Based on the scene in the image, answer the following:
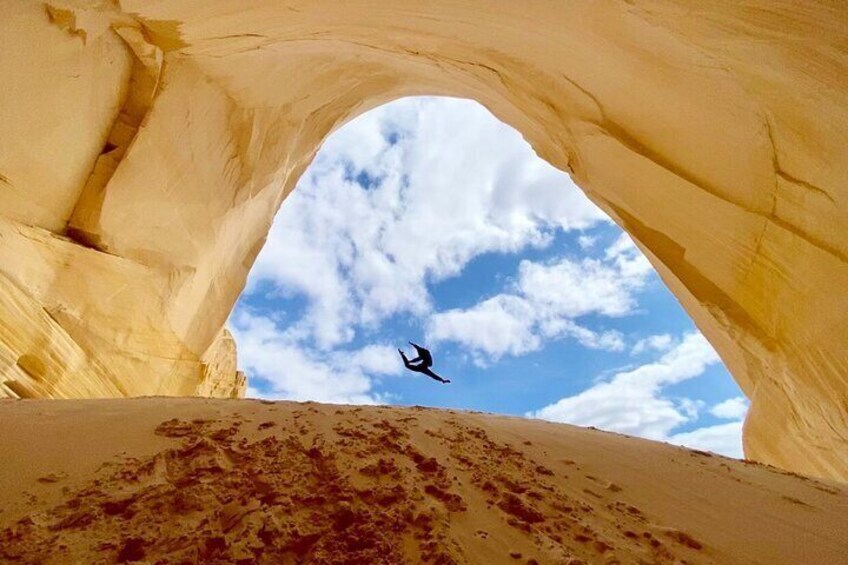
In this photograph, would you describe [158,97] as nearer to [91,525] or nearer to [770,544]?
[91,525]

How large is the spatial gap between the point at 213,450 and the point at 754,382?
670 centimetres

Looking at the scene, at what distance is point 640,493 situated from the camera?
323 centimetres

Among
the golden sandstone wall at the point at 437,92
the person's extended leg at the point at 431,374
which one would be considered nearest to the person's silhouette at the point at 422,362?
the person's extended leg at the point at 431,374

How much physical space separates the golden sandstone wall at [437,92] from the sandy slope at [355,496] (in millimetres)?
2479

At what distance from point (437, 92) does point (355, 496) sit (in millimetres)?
9911

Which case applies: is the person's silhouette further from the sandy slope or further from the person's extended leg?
the sandy slope

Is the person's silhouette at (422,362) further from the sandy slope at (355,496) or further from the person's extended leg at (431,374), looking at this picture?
the sandy slope at (355,496)

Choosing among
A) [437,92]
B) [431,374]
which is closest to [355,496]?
[431,374]

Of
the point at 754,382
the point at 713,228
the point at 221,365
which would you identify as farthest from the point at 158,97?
the point at 754,382

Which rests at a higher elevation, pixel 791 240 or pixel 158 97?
pixel 158 97

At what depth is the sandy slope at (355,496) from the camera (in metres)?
2.11

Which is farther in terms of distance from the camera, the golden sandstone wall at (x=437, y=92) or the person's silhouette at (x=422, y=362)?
the person's silhouette at (x=422, y=362)

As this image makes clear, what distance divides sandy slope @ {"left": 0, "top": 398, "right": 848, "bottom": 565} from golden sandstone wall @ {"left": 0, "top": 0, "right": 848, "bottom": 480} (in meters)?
2.48

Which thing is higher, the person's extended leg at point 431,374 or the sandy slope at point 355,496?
the person's extended leg at point 431,374
